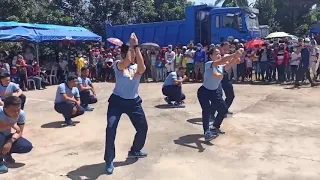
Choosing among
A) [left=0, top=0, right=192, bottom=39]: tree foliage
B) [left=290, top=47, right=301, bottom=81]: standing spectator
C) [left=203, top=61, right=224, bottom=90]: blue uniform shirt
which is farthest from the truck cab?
[left=0, top=0, right=192, bottom=39]: tree foliage

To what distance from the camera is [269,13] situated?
40.2 m

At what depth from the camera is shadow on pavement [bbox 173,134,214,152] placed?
653 cm

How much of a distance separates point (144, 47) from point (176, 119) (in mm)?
9485

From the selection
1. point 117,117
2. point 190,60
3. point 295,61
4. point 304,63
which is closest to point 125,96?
point 117,117

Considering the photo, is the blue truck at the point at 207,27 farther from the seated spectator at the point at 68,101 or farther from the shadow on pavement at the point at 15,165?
the shadow on pavement at the point at 15,165

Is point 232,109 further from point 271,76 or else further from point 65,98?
point 271,76

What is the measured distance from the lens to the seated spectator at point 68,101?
26.5 ft

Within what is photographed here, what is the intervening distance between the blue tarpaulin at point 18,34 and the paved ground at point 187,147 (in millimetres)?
5765

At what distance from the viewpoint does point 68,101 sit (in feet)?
26.6

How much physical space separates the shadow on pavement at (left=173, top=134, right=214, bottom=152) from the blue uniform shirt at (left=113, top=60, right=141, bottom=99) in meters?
1.67

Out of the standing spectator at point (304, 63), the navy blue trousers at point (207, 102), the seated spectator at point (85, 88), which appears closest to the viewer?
the navy blue trousers at point (207, 102)

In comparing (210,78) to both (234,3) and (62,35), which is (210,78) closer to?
(62,35)

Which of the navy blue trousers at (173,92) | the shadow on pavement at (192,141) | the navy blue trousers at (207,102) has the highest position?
the navy blue trousers at (207,102)

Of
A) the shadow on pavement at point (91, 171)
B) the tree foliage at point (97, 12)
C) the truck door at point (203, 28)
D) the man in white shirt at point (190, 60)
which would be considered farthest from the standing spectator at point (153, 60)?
the tree foliage at point (97, 12)
